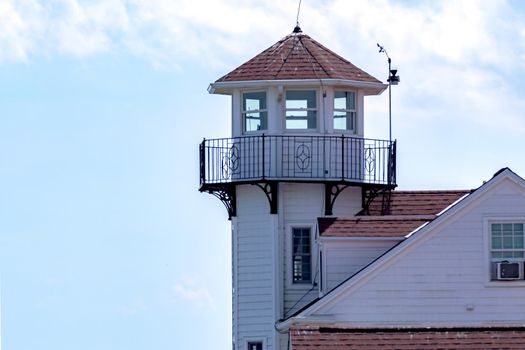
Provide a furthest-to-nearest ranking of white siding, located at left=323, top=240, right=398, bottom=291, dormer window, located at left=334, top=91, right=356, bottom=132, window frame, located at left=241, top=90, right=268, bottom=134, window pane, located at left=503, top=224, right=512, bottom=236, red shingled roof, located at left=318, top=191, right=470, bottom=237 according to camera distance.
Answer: dormer window, located at left=334, top=91, right=356, bottom=132
window frame, located at left=241, top=90, right=268, bottom=134
white siding, located at left=323, top=240, right=398, bottom=291
red shingled roof, located at left=318, top=191, right=470, bottom=237
window pane, located at left=503, top=224, right=512, bottom=236

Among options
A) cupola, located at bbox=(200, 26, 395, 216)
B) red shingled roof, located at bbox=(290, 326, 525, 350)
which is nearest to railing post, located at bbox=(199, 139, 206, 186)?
cupola, located at bbox=(200, 26, 395, 216)

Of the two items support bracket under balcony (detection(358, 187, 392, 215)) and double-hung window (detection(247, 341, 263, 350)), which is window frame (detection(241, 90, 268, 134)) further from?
double-hung window (detection(247, 341, 263, 350))

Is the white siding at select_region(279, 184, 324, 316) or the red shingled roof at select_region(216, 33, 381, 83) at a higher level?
the red shingled roof at select_region(216, 33, 381, 83)

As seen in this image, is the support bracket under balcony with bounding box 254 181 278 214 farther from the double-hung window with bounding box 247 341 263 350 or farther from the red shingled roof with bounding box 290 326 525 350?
the red shingled roof with bounding box 290 326 525 350

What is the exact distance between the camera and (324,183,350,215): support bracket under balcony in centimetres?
6644

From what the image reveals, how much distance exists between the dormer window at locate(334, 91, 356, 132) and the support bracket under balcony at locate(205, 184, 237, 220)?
3070mm

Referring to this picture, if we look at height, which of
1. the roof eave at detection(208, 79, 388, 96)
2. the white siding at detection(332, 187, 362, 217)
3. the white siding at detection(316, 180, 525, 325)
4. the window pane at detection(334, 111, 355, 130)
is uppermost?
the roof eave at detection(208, 79, 388, 96)

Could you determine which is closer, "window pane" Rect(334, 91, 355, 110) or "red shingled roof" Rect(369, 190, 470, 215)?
"red shingled roof" Rect(369, 190, 470, 215)

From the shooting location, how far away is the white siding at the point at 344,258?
2510 inches

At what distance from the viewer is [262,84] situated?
6675 centimetres

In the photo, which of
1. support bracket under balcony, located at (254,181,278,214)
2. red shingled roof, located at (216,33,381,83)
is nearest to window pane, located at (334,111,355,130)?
red shingled roof, located at (216,33,381,83)

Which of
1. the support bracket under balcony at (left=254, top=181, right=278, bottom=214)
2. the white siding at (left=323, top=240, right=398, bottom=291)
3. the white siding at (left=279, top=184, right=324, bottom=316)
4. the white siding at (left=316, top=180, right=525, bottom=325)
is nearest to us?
the white siding at (left=316, top=180, right=525, bottom=325)

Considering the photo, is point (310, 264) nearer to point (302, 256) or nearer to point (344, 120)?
point (302, 256)

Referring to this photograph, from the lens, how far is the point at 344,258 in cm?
6397
